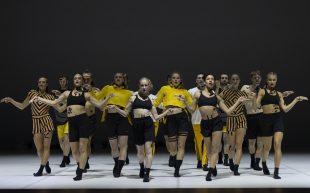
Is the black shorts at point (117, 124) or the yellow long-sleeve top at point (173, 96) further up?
the yellow long-sleeve top at point (173, 96)

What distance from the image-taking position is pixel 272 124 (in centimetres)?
880

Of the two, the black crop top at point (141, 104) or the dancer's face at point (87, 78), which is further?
the dancer's face at point (87, 78)

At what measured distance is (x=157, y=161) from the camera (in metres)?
12.0

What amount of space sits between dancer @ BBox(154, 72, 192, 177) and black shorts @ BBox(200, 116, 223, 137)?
0.54 meters

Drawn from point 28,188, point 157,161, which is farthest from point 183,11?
point 28,188

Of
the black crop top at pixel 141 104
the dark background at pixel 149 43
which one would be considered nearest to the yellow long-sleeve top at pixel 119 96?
the black crop top at pixel 141 104

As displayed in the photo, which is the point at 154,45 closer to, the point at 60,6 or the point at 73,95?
the point at 60,6

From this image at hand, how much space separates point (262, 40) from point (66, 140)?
6.79m

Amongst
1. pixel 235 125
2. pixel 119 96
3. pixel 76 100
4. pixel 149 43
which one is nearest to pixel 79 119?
pixel 76 100

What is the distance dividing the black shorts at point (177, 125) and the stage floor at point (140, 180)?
743 millimetres

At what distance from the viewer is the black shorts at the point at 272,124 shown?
8.68 meters

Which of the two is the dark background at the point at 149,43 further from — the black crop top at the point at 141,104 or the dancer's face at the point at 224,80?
the black crop top at the point at 141,104

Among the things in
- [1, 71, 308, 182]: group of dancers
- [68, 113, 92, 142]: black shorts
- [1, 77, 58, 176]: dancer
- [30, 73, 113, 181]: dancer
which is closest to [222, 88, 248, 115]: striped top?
[1, 71, 308, 182]: group of dancers

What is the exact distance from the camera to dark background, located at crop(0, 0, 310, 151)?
596 inches
